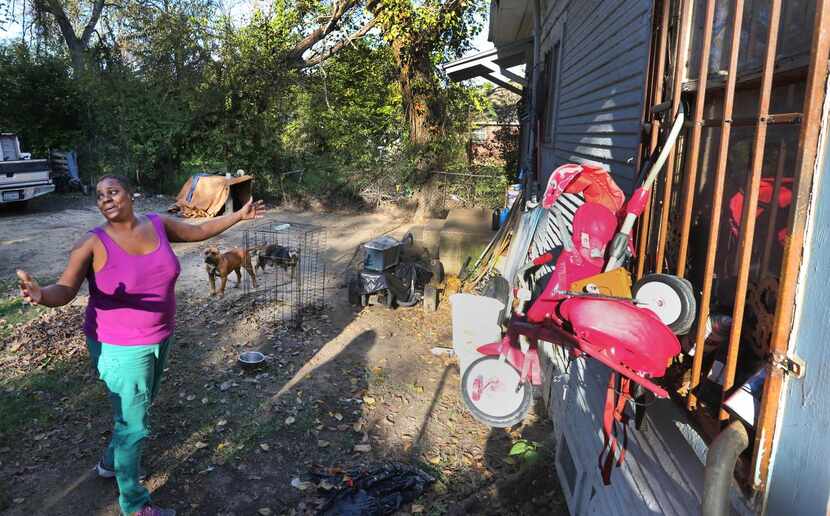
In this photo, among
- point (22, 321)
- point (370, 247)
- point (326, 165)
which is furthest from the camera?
point (326, 165)

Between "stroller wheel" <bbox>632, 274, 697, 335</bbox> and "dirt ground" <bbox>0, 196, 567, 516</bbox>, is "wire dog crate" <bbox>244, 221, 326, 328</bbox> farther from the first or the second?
"stroller wheel" <bbox>632, 274, 697, 335</bbox>

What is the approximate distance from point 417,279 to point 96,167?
12.9 meters

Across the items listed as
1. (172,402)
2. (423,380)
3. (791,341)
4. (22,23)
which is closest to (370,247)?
(423,380)

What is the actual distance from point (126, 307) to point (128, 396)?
515 millimetres

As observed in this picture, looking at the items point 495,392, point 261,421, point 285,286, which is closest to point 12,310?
point 285,286

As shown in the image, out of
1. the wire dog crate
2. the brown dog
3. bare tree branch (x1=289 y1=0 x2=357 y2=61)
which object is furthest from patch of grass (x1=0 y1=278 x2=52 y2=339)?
bare tree branch (x1=289 y1=0 x2=357 y2=61)

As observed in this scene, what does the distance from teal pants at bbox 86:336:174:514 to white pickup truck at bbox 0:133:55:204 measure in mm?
11898

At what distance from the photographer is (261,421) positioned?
4.59 metres

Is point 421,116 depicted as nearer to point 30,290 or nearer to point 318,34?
point 318,34

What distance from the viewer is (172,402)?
4816mm

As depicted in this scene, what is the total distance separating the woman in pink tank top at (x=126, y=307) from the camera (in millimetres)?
3010

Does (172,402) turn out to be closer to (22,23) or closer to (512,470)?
(512,470)

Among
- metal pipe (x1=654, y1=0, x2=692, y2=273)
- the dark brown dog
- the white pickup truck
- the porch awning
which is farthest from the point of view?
the white pickup truck

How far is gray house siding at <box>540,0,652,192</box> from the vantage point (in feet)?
11.6
